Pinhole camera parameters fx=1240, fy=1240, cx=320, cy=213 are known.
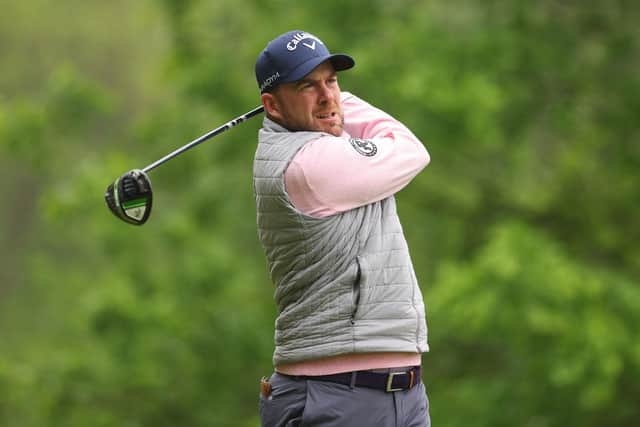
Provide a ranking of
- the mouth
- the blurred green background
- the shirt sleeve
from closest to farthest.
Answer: the shirt sleeve, the mouth, the blurred green background

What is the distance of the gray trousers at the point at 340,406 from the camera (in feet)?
9.66

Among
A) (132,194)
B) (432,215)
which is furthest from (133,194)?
(432,215)

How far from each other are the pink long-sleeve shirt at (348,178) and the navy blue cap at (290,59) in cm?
17

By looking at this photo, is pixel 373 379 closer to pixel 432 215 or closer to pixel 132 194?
pixel 132 194

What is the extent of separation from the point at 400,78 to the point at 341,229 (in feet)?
20.3

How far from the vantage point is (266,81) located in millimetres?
2994

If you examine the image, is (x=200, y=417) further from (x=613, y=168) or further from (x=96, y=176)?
(x=613, y=168)

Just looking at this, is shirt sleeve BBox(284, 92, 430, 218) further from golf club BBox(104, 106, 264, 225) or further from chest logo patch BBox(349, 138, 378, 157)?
golf club BBox(104, 106, 264, 225)

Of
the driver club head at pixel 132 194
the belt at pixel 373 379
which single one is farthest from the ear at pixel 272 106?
the belt at pixel 373 379

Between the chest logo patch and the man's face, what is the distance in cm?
10

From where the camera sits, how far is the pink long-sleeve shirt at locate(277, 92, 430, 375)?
9.50ft

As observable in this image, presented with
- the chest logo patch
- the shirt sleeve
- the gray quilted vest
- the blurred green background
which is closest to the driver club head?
the gray quilted vest

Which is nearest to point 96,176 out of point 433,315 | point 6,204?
point 433,315

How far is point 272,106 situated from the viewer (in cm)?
303
